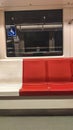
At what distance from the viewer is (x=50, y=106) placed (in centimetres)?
372

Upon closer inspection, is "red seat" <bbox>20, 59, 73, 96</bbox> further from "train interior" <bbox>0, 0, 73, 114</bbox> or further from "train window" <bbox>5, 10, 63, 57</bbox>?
"train window" <bbox>5, 10, 63, 57</bbox>

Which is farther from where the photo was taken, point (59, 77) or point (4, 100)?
point (59, 77)

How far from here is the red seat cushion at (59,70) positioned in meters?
4.27

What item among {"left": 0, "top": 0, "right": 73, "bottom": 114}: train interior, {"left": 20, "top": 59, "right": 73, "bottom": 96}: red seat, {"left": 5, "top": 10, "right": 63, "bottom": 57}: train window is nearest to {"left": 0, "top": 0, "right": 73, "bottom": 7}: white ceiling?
{"left": 0, "top": 0, "right": 73, "bottom": 114}: train interior

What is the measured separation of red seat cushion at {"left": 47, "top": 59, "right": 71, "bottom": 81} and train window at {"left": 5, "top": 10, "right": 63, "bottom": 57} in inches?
16.0

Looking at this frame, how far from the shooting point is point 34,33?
4.68 m

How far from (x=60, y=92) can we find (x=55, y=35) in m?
1.44

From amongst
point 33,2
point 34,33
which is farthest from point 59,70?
point 33,2

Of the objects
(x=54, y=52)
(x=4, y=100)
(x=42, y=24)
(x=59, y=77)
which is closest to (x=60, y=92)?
(x=59, y=77)

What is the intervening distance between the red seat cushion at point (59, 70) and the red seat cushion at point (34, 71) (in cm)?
12

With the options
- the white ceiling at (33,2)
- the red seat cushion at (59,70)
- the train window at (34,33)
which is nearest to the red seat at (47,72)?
the red seat cushion at (59,70)

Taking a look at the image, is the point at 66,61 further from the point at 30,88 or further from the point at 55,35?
the point at 30,88

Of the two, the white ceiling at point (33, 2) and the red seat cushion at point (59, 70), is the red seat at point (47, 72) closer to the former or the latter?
the red seat cushion at point (59, 70)

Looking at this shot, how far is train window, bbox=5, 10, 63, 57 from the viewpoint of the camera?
4.62 meters
